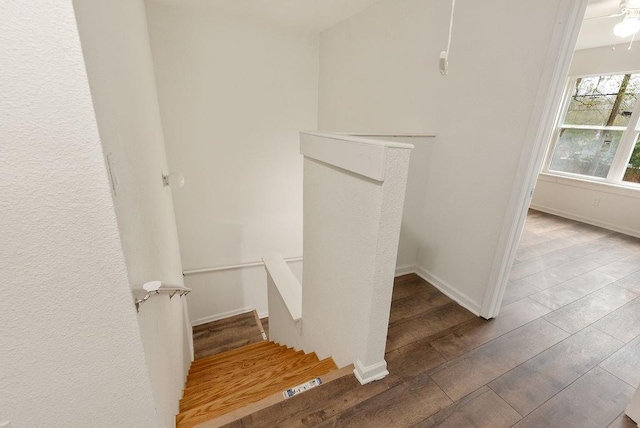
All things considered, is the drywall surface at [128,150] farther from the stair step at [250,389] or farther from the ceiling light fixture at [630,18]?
the ceiling light fixture at [630,18]

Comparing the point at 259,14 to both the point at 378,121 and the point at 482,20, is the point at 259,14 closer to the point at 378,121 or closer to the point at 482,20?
the point at 378,121

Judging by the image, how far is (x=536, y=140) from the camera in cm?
145

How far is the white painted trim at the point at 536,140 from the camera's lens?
131 cm

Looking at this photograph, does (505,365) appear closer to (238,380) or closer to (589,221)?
(238,380)

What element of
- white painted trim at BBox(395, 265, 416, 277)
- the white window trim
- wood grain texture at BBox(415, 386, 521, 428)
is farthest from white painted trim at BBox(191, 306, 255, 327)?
the white window trim

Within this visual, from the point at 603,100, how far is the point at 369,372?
5014 mm

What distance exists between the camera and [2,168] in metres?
0.63

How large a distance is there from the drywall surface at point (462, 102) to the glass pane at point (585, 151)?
355cm

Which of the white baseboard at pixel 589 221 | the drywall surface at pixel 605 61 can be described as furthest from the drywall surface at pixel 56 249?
the drywall surface at pixel 605 61

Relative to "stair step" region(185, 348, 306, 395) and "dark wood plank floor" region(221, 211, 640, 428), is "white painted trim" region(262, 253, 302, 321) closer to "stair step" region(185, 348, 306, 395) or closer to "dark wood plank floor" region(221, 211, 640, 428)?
"stair step" region(185, 348, 306, 395)

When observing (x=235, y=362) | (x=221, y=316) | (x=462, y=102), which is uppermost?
(x=462, y=102)

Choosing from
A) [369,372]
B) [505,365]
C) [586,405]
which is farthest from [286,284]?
[586,405]

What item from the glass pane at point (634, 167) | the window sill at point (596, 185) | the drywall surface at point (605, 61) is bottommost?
the window sill at point (596, 185)

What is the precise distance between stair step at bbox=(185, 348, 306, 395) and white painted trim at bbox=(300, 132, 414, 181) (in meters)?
1.39
